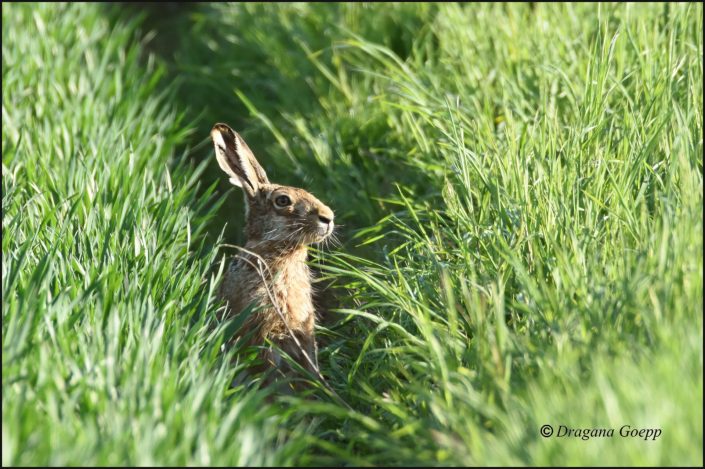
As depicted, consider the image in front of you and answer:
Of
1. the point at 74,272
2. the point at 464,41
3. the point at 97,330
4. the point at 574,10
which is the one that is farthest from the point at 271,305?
the point at 574,10

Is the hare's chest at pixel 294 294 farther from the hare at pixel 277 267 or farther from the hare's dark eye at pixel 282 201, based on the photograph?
the hare's dark eye at pixel 282 201

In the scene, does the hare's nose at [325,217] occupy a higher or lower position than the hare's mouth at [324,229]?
higher

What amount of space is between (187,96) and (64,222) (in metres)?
3.08

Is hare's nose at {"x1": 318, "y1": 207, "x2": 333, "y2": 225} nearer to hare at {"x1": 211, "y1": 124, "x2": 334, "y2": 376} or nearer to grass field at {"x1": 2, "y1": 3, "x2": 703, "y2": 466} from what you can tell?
hare at {"x1": 211, "y1": 124, "x2": 334, "y2": 376}

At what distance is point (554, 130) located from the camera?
163 inches

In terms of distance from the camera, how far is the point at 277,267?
4.22 meters

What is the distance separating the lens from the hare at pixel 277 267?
4.04 m

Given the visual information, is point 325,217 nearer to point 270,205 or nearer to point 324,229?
point 324,229

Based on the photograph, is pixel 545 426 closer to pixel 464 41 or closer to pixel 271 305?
pixel 271 305

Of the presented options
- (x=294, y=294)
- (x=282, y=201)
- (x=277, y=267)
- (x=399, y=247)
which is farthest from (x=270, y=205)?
(x=399, y=247)

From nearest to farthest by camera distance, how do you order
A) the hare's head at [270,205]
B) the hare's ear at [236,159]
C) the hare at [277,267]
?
the hare at [277,267] → the hare's head at [270,205] → the hare's ear at [236,159]

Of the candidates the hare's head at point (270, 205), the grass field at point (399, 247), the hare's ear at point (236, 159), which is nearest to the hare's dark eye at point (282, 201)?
the hare's head at point (270, 205)

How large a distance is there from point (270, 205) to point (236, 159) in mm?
320

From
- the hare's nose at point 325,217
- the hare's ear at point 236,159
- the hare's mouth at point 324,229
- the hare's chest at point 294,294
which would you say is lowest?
the hare's chest at point 294,294
